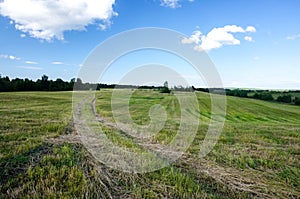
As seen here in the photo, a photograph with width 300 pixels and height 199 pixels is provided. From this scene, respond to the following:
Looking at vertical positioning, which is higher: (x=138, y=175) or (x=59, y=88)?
(x=59, y=88)

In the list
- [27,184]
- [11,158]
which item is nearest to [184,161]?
[27,184]

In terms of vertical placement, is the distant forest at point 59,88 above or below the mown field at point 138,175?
above

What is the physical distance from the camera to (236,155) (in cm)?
775

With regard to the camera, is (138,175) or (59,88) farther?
(59,88)

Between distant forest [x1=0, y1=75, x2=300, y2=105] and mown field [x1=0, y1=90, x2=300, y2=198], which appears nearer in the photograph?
mown field [x1=0, y1=90, x2=300, y2=198]

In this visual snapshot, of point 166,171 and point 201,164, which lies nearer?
point 166,171

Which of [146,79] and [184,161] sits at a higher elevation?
[146,79]

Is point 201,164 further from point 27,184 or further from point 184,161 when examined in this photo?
point 27,184

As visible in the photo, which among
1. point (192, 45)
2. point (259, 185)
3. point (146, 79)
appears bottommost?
point (259, 185)

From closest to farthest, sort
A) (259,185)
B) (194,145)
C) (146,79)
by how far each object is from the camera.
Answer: (259,185), (194,145), (146,79)

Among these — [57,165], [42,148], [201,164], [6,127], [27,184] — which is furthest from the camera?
[6,127]

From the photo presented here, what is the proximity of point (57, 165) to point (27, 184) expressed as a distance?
1.04 meters

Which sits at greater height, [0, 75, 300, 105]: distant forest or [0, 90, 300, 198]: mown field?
[0, 75, 300, 105]: distant forest

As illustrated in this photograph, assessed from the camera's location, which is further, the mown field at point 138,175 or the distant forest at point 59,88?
the distant forest at point 59,88
